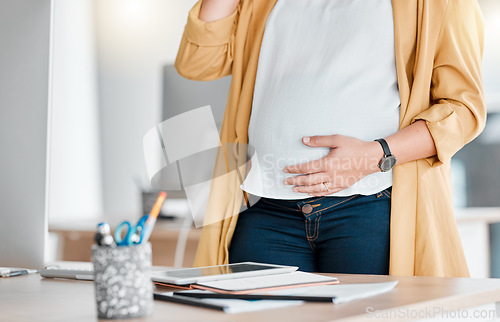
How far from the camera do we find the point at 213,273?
2.62ft

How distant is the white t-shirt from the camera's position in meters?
1.17

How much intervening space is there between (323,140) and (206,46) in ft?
1.41

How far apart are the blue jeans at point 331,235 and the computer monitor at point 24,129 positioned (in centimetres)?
43

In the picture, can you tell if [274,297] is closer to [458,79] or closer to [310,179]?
[310,179]

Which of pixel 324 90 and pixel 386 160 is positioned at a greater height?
pixel 324 90

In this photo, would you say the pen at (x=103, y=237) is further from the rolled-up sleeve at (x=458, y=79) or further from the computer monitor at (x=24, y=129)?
the rolled-up sleeve at (x=458, y=79)

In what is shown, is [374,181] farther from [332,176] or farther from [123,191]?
[123,191]

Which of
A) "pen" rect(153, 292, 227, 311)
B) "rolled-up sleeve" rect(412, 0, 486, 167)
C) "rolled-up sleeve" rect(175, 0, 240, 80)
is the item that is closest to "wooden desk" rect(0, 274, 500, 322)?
"pen" rect(153, 292, 227, 311)

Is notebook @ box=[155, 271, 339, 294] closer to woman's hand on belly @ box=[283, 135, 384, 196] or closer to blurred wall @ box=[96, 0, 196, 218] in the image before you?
woman's hand on belly @ box=[283, 135, 384, 196]

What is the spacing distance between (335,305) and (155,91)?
273 cm

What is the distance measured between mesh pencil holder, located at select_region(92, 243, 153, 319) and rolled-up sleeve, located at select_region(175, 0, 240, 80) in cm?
90

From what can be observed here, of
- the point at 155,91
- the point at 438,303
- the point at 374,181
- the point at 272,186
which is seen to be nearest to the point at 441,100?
the point at 374,181

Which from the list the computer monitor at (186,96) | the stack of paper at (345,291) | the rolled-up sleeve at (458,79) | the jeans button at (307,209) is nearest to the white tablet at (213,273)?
the stack of paper at (345,291)

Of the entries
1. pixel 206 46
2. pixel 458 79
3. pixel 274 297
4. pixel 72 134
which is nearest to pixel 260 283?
pixel 274 297
